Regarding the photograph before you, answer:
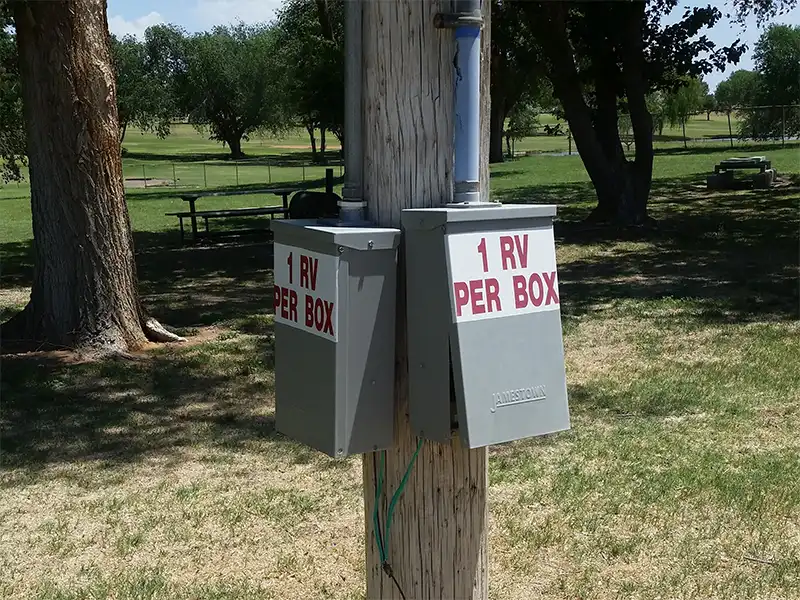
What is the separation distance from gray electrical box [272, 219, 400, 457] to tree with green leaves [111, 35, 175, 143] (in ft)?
175

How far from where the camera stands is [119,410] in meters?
6.73

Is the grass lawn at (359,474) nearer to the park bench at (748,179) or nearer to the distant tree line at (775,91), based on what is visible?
the park bench at (748,179)

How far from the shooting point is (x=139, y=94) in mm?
58156

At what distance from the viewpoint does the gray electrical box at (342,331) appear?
211cm

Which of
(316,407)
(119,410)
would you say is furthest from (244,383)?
(316,407)

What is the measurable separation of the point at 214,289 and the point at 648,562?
8238mm

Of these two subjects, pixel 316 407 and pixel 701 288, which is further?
pixel 701 288

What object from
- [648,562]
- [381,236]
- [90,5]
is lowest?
[648,562]

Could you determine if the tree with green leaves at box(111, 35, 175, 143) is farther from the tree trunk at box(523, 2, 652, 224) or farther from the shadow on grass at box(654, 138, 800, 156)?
the tree trunk at box(523, 2, 652, 224)

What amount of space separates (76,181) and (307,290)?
6307 millimetres

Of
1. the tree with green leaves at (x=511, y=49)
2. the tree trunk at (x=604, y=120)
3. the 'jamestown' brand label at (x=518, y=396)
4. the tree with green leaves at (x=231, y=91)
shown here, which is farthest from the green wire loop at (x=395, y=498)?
the tree with green leaves at (x=231, y=91)

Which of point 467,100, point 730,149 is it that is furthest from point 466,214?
point 730,149

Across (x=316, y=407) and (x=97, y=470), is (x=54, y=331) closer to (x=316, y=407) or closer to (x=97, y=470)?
(x=97, y=470)

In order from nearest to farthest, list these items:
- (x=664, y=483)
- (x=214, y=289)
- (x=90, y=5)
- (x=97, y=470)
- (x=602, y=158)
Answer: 1. (x=664, y=483)
2. (x=97, y=470)
3. (x=90, y=5)
4. (x=214, y=289)
5. (x=602, y=158)
